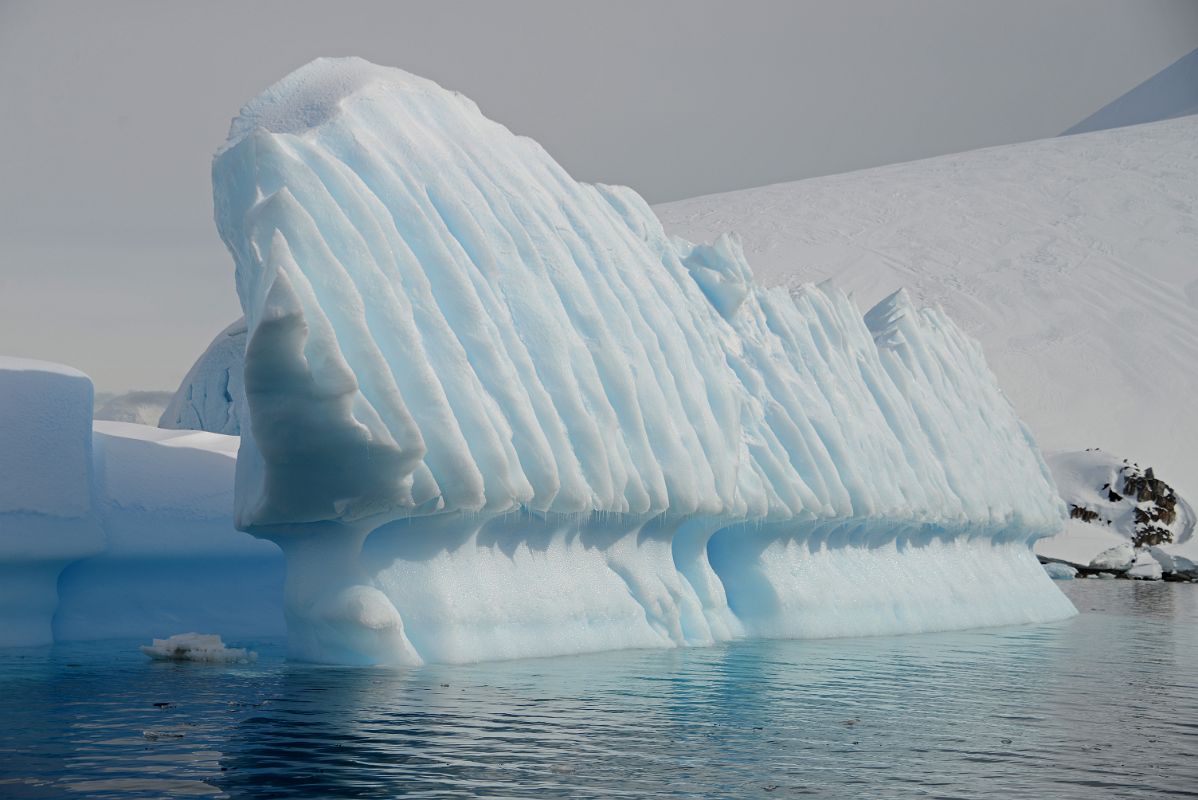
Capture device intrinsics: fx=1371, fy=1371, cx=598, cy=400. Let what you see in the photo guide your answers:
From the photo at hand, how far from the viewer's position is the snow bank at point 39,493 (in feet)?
38.1

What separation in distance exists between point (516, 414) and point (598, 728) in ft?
11.8

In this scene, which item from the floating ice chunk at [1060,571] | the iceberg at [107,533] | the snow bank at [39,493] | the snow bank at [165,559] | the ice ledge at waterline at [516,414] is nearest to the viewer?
the ice ledge at waterline at [516,414]

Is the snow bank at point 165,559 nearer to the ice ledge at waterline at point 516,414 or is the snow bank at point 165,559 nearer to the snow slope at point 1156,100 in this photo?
the ice ledge at waterline at point 516,414

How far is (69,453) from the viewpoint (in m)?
12.1

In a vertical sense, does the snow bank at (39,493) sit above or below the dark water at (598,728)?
above

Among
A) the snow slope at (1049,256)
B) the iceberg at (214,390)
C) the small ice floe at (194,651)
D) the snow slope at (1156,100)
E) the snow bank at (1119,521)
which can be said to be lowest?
the small ice floe at (194,651)

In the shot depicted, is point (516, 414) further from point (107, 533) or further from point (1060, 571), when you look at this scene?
point (1060, 571)

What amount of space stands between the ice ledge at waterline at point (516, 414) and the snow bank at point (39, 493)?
5.78 ft

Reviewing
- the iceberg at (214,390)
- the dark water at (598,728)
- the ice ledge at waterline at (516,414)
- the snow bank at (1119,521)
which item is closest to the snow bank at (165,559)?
the dark water at (598,728)

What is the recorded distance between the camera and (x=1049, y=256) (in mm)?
47531

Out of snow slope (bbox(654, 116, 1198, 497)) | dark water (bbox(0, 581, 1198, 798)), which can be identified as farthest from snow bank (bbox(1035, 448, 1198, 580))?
dark water (bbox(0, 581, 1198, 798))

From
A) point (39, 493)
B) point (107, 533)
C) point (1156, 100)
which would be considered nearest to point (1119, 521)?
point (107, 533)

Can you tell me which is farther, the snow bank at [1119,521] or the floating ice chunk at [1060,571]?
the snow bank at [1119,521]

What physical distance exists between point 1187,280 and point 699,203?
20387mm
